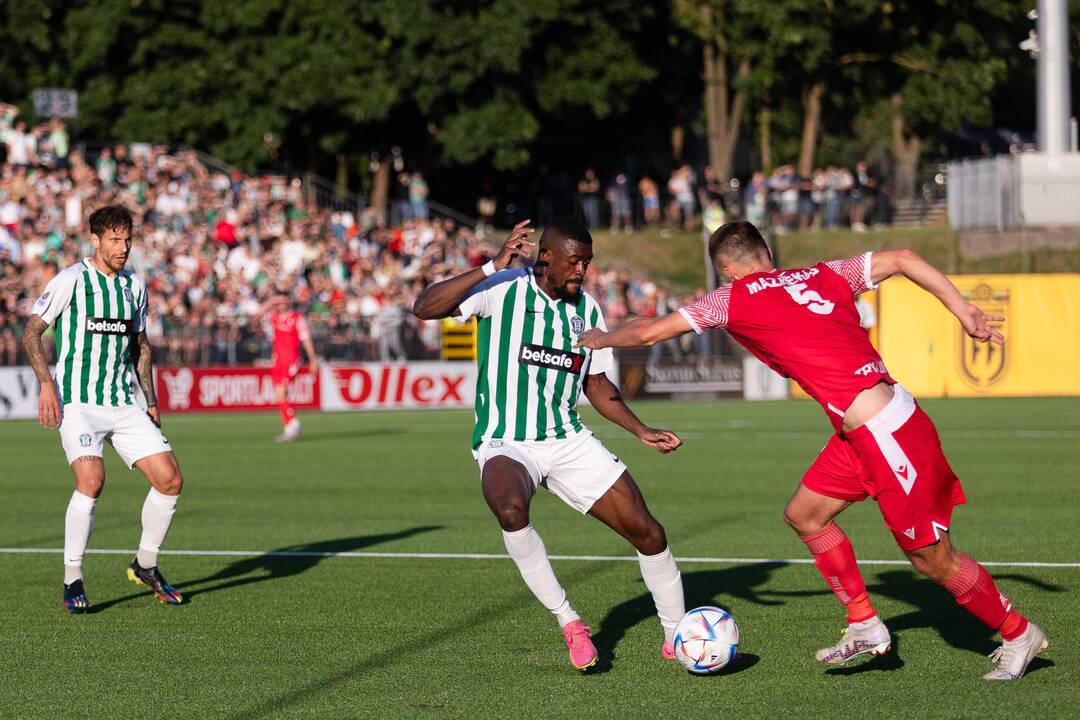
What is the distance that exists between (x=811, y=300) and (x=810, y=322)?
106 mm

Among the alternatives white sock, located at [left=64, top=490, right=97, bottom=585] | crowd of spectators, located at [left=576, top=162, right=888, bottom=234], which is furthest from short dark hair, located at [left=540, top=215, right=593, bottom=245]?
crowd of spectators, located at [left=576, top=162, right=888, bottom=234]

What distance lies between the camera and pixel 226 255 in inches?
1419

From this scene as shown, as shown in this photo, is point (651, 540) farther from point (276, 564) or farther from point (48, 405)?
point (276, 564)

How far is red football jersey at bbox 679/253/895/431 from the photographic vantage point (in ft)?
23.8

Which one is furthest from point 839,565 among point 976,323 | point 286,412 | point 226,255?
point 226,255

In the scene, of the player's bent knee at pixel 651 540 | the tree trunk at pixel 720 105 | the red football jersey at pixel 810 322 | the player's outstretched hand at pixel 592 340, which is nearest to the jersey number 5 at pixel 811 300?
the red football jersey at pixel 810 322

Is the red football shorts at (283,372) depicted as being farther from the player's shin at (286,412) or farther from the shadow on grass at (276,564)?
the shadow on grass at (276,564)

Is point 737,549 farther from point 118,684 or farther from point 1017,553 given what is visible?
point 118,684

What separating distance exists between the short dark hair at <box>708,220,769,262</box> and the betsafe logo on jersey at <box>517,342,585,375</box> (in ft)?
3.17

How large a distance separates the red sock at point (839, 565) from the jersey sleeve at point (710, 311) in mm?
1291

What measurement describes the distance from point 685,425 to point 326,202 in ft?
67.7

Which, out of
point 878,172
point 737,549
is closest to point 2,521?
point 737,549

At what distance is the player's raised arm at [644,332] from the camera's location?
7094 millimetres

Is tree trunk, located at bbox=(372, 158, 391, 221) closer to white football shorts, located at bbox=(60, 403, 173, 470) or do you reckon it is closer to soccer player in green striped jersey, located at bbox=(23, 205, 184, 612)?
soccer player in green striped jersey, located at bbox=(23, 205, 184, 612)
